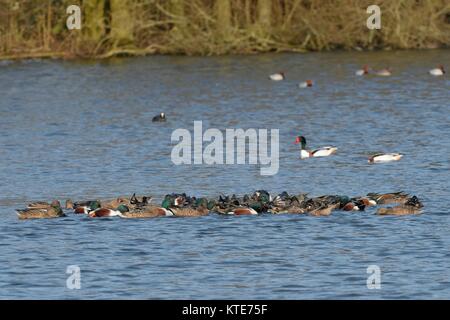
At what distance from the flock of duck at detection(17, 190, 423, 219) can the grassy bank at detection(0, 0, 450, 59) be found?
80.2ft

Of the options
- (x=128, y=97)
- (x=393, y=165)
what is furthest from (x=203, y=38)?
(x=393, y=165)

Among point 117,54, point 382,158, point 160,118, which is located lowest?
point 382,158

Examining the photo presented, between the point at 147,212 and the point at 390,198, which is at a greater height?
the point at 390,198

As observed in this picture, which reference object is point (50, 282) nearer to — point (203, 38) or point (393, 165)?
point (393, 165)

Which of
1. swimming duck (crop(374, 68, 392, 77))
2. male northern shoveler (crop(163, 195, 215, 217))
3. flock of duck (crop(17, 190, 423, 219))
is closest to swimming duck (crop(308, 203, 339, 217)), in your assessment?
flock of duck (crop(17, 190, 423, 219))

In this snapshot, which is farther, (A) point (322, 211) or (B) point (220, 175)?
(B) point (220, 175)

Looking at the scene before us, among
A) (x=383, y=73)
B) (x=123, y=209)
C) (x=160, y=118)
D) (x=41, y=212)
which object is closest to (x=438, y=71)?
(x=383, y=73)

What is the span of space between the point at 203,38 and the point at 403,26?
6.48 metres

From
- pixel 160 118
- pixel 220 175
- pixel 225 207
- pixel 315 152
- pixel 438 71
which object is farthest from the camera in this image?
pixel 438 71

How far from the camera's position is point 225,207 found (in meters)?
19.2

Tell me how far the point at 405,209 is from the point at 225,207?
2.54 meters

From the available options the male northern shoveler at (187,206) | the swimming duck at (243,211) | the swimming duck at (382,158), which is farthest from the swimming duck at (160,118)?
the swimming duck at (243,211)

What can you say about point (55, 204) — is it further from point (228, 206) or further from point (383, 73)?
point (383, 73)

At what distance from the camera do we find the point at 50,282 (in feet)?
51.5
